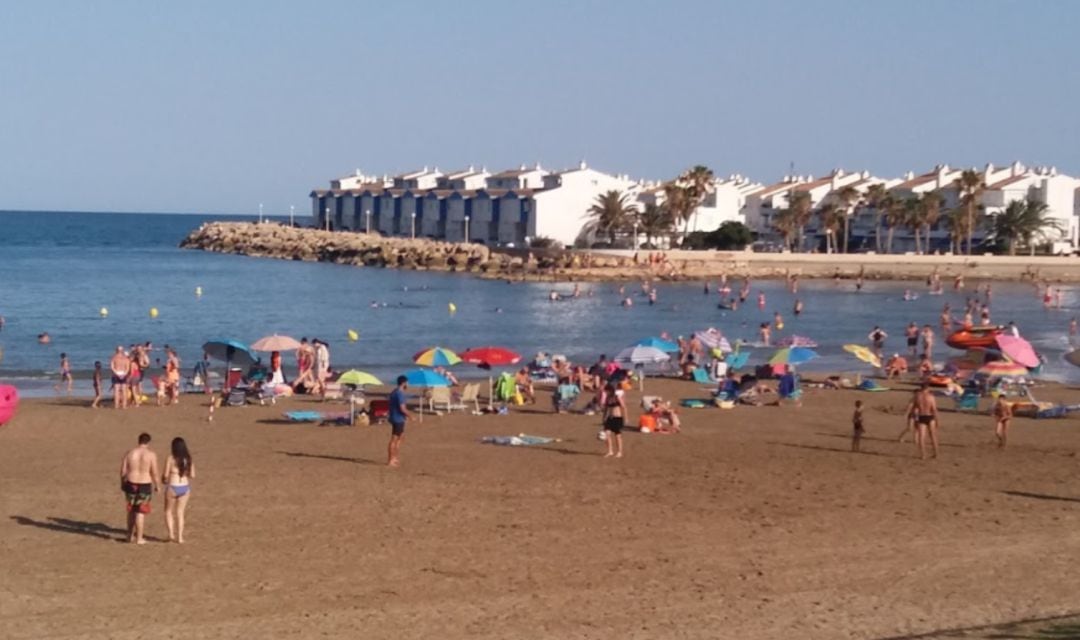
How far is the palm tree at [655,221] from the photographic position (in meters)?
99.1

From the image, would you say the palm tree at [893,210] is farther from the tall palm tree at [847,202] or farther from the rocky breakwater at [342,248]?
the rocky breakwater at [342,248]

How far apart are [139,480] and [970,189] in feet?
282

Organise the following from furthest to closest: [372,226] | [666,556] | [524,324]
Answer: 1. [372,226]
2. [524,324]
3. [666,556]

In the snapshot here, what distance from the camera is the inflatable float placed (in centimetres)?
3538

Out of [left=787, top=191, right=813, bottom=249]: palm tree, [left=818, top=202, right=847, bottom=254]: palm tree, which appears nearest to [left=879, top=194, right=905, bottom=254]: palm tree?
[left=818, top=202, right=847, bottom=254]: palm tree

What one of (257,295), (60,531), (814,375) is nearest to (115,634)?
(60,531)

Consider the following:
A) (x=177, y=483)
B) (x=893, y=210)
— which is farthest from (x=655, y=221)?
(x=177, y=483)

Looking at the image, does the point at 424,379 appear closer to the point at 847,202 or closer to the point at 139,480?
the point at 139,480

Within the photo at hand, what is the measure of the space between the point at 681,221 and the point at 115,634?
94452mm

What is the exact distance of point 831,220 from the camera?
322ft

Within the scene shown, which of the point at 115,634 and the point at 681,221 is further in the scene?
the point at 681,221

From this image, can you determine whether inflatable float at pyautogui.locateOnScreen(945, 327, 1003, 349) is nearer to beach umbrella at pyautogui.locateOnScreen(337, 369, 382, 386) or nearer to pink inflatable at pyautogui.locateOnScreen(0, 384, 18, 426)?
beach umbrella at pyautogui.locateOnScreen(337, 369, 382, 386)

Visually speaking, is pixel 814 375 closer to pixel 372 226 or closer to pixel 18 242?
pixel 372 226

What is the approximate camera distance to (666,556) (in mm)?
12992
